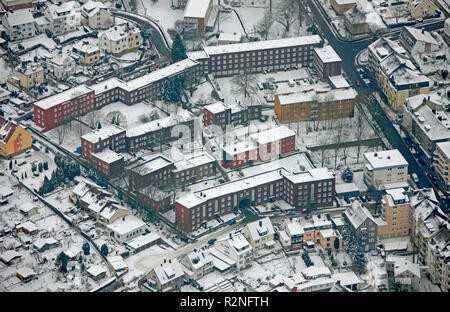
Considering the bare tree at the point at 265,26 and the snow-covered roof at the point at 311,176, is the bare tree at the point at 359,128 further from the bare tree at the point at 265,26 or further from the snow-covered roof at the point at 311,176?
the bare tree at the point at 265,26

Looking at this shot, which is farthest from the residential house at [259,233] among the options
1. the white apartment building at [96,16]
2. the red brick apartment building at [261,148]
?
the white apartment building at [96,16]

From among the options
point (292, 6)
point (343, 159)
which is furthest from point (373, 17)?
point (343, 159)

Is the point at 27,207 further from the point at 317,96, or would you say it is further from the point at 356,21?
the point at 356,21

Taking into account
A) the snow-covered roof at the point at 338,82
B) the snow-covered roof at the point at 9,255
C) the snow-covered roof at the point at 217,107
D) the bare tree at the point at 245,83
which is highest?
the snow-covered roof at the point at 338,82

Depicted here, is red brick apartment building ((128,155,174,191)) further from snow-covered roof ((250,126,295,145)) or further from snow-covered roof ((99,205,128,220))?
snow-covered roof ((250,126,295,145))

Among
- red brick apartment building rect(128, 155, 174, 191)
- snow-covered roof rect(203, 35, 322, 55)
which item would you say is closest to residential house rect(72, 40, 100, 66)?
snow-covered roof rect(203, 35, 322, 55)

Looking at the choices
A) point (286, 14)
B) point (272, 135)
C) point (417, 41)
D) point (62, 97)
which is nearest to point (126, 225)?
point (272, 135)
